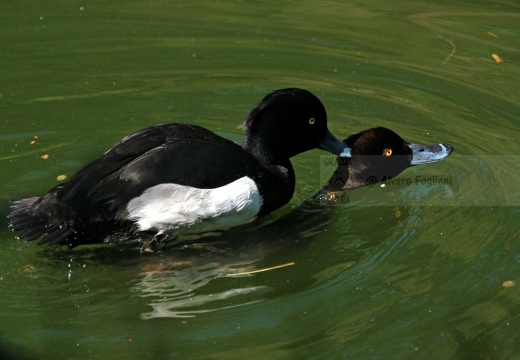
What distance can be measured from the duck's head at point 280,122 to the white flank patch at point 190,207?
1.81 feet

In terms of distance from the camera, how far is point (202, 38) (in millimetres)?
10289

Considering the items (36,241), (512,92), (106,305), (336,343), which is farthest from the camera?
(512,92)

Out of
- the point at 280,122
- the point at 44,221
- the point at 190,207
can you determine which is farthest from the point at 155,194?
the point at 280,122

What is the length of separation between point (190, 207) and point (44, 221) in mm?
1047

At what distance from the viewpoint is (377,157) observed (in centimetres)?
745

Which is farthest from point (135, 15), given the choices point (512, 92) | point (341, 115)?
point (512, 92)

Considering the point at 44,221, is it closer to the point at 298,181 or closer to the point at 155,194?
the point at 155,194

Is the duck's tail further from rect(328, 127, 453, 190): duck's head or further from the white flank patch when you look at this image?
rect(328, 127, 453, 190): duck's head

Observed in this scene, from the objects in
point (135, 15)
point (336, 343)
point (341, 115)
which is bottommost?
point (336, 343)

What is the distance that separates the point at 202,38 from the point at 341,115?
2.53 meters

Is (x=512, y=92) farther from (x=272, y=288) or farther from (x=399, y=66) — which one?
(x=272, y=288)

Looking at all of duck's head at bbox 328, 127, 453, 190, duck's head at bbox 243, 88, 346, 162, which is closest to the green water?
duck's head at bbox 328, 127, 453, 190

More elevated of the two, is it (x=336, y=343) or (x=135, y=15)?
(x=135, y=15)

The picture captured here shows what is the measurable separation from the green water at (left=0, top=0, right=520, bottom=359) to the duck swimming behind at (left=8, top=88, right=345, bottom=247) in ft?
0.68
